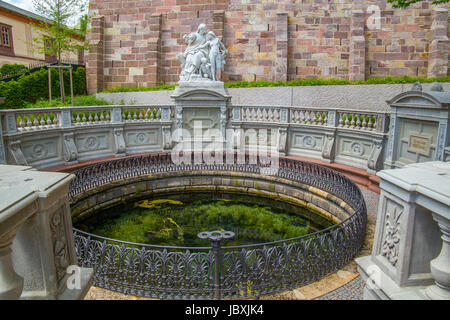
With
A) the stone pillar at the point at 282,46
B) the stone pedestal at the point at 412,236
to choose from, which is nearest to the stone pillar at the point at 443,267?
the stone pedestal at the point at 412,236

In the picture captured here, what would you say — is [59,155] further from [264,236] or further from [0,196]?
[0,196]

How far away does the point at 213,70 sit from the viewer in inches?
413

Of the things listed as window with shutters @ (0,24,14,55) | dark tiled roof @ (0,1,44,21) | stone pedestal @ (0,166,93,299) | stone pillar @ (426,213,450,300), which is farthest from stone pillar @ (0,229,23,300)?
window with shutters @ (0,24,14,55)

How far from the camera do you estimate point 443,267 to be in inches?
83.7

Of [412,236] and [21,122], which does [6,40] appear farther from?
[412,236]

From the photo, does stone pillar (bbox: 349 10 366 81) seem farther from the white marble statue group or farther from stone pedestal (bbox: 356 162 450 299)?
stone pedestal (bbox: 356 162 450 299)

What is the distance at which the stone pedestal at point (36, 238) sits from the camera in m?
1.93

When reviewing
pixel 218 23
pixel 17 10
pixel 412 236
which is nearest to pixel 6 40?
pixel 17 10

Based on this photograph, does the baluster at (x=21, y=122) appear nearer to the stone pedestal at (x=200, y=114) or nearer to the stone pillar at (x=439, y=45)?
the stone pedestal at (x=200, y=114)

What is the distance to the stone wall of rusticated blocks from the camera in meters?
15.3

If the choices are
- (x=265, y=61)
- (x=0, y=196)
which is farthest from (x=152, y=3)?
(x=0, y=196)

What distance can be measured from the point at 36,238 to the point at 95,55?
17087 millimetres

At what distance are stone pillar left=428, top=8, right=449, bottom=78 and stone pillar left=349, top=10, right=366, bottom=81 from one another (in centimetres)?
295
